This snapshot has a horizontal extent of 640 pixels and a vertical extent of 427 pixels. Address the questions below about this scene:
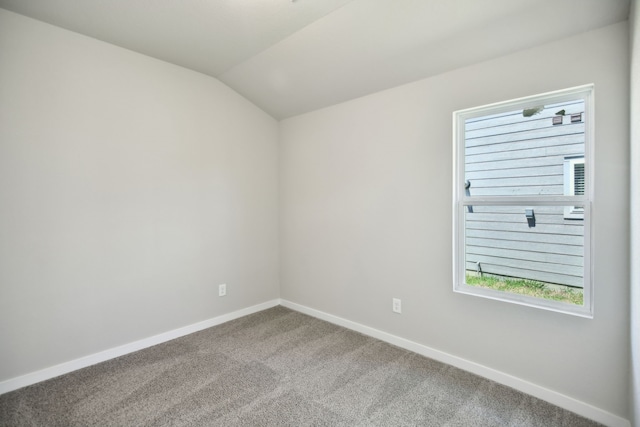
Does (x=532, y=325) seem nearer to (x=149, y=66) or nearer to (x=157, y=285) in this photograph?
(x=157, y=285)

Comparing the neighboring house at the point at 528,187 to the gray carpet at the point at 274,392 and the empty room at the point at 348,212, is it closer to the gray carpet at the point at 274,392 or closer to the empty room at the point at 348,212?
the empty room at the point at 348,212

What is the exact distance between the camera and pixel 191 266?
9.73ft

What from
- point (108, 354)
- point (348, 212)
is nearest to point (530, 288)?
point (348, 212)

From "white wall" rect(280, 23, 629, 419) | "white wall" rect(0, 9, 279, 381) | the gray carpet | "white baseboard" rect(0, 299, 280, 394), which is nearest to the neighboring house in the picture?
"white wall" rect(280, 23, 629, 419)

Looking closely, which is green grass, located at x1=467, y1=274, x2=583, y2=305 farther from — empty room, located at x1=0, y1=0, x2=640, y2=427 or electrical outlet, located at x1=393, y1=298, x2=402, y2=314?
electrical outlet, located at x1=393, y1=298, x2=402, y2=314

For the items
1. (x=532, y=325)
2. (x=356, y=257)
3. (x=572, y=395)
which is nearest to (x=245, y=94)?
(x=356, y=257)

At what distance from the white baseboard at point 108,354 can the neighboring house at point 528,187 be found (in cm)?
246

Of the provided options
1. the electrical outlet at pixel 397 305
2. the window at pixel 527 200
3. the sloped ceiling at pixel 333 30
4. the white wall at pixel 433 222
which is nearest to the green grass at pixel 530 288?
the window at pixel 527 200

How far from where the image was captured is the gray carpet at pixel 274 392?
5.87ft

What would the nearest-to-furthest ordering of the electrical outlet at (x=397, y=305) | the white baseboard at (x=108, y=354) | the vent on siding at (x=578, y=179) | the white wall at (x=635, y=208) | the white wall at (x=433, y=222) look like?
the white wall at (x=635, y=208) < the white wall at (x=433, y=222) < the vent on siding at (x=578, y=179) < the white baseboard at (x=108, y=354) < the electrical outlet at (x=397, y=305)

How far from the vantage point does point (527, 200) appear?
207cm

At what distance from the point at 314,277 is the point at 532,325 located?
2018mm

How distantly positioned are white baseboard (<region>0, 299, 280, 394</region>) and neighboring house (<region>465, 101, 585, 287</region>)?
246 centimetres

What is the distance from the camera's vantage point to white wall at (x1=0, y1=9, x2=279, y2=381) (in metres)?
2.07
